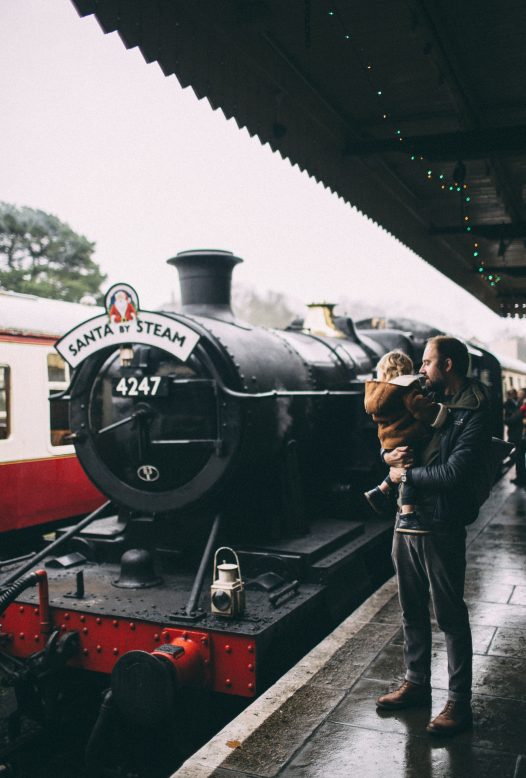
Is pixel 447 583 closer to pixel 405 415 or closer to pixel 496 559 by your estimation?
pixel 405 415

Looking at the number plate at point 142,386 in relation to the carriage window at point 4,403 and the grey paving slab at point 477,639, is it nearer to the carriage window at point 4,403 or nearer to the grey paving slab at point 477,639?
the grey paving slab at point 477,639

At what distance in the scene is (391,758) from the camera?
9.18 feet

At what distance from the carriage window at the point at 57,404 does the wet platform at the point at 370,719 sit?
405 cm

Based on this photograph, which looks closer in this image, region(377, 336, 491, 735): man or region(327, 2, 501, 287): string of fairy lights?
region(377, 336, 491, 735): man

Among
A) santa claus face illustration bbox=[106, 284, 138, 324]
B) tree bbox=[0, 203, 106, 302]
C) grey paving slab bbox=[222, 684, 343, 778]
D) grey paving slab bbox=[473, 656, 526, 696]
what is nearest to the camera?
grey paving slab bbox=[222, 684, 343, 778]

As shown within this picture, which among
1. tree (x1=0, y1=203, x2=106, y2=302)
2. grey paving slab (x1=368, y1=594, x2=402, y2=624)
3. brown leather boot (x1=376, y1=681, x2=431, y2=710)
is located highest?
tree (x1=0, y1=203, x2=106, y2=302)

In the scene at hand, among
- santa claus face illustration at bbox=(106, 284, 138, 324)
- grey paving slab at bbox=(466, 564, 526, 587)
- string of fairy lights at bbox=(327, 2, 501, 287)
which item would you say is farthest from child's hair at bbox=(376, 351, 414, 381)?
grey paving slab at bbox=(466, 564, 526, 587)

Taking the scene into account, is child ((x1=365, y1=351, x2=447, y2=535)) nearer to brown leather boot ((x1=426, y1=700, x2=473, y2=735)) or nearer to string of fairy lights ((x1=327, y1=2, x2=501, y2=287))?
brown leather boot ((x1=426, y1=700, x2=473, y2=735))

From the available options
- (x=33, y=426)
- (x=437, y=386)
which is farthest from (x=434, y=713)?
(x=33, y=426)

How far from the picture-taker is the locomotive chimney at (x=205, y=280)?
5.12 m

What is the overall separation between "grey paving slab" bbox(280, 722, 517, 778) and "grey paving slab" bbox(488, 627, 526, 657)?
3.84 ft

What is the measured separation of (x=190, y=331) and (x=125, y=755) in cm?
234

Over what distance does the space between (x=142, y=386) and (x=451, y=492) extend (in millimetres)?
2126

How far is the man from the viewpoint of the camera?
9.49 ft
